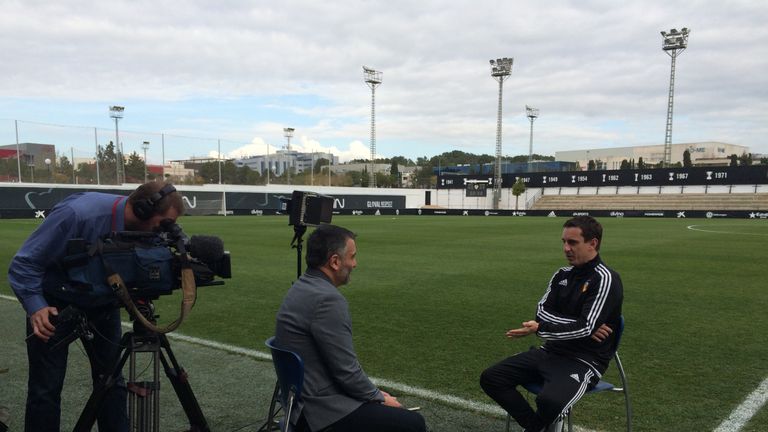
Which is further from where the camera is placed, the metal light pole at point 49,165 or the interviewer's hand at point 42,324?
the metal light pole at point 49,165

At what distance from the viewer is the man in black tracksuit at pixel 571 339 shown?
3098mm

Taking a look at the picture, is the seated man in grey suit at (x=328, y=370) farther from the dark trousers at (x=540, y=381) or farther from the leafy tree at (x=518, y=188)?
the leafy tree at (x=518, y=188)

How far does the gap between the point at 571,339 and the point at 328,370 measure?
63.3 inches

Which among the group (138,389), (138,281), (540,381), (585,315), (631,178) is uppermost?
(631,178)

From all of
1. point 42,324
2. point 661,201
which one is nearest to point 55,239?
point 42,324

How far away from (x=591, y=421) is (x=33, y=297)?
350 cm

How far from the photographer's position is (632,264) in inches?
486

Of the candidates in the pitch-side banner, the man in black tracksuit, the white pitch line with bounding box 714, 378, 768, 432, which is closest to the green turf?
the white pitch line with bounding box 714, 378, 768, 432

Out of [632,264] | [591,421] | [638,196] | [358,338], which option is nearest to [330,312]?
[591,421]

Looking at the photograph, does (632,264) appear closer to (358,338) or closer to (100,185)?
(358,338)

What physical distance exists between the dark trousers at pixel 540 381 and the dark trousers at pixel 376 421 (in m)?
0.92

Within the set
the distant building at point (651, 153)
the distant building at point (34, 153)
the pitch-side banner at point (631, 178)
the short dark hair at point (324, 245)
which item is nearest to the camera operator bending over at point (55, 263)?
the short dark hair at point (324, 245)

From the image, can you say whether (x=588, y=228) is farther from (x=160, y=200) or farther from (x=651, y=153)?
(x=651, y=153)

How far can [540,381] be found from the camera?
11.0 ft
